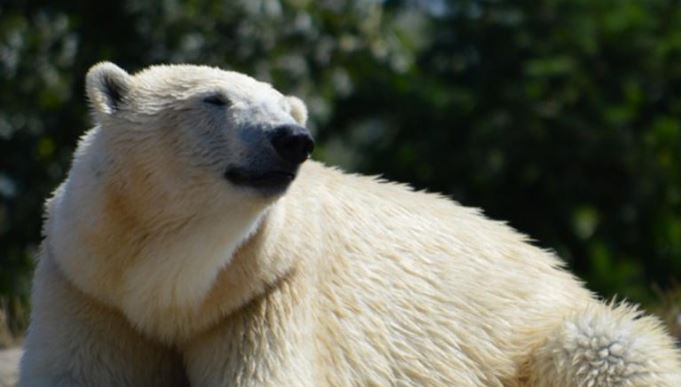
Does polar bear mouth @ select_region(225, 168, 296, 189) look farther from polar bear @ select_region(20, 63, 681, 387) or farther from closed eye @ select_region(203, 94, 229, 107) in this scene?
closed eye @ select_region(203, 94, 229, 107)

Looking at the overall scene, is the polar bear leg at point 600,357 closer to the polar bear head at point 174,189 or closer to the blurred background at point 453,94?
the polar bear head at point 174,189

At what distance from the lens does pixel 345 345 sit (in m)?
5.71

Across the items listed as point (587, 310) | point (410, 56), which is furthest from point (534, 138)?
point (587, 310)

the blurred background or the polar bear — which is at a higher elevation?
the polar bear

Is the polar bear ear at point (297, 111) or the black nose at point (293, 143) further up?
the black nose at point (293, 143)

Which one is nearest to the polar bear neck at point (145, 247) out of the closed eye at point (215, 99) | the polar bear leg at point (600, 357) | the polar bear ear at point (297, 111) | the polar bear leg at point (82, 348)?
the polar bear leg at point (82, 348)

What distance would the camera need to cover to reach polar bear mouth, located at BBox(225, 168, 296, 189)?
5121 mm

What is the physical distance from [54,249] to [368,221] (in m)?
1.23

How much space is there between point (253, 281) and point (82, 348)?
0.65 meters

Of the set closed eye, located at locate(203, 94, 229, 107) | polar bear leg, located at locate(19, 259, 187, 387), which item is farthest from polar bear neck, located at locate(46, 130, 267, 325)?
closed eye, located at locate(203, 94, 229, 107)

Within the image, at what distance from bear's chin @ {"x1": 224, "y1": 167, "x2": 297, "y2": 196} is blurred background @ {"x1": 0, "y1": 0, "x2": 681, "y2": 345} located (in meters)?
6.75

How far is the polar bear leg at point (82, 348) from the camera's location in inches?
213

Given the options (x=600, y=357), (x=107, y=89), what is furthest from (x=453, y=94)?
(x=107, y=89)

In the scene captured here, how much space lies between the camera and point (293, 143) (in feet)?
16.9
